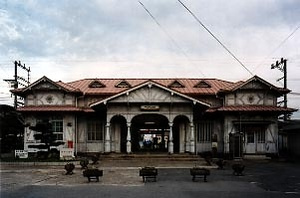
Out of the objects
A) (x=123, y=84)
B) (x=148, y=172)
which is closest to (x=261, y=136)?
(x=123, y=84)

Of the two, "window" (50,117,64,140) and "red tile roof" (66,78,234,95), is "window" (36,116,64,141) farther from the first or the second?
"red tile roof" (66,78,234,95)

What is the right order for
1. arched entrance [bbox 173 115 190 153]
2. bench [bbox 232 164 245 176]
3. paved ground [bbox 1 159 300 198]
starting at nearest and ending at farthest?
paved ground [bbox 1 159 300 198] < bench [bbox 232 164 245 176] < arched entrance [bbox 173 115 190 153]

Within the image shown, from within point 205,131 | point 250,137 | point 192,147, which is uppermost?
point 205,131

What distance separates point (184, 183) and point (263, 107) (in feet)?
53.4

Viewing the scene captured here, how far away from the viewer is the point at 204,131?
32312 mm

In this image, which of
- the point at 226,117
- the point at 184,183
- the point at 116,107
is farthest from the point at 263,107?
the point at 184,183

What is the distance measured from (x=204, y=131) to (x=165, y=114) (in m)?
4.15

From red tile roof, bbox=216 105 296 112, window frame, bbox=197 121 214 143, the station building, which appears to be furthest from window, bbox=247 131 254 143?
window frame, bbox=197 121 214 143

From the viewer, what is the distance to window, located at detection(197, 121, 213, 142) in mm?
32188

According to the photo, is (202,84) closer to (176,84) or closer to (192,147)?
(176,84)

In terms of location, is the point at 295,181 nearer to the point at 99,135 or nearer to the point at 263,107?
the point at 263,107

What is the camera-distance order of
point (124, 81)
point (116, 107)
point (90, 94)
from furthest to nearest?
point (124, 81), point (90, 94), point (116, 107)

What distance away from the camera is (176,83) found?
34.5m

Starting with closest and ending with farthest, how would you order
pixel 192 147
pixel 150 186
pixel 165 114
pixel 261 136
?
1. pixel 150 186
2. pixel 192 147
3. pixel 165 114
4. pixel 261 136
